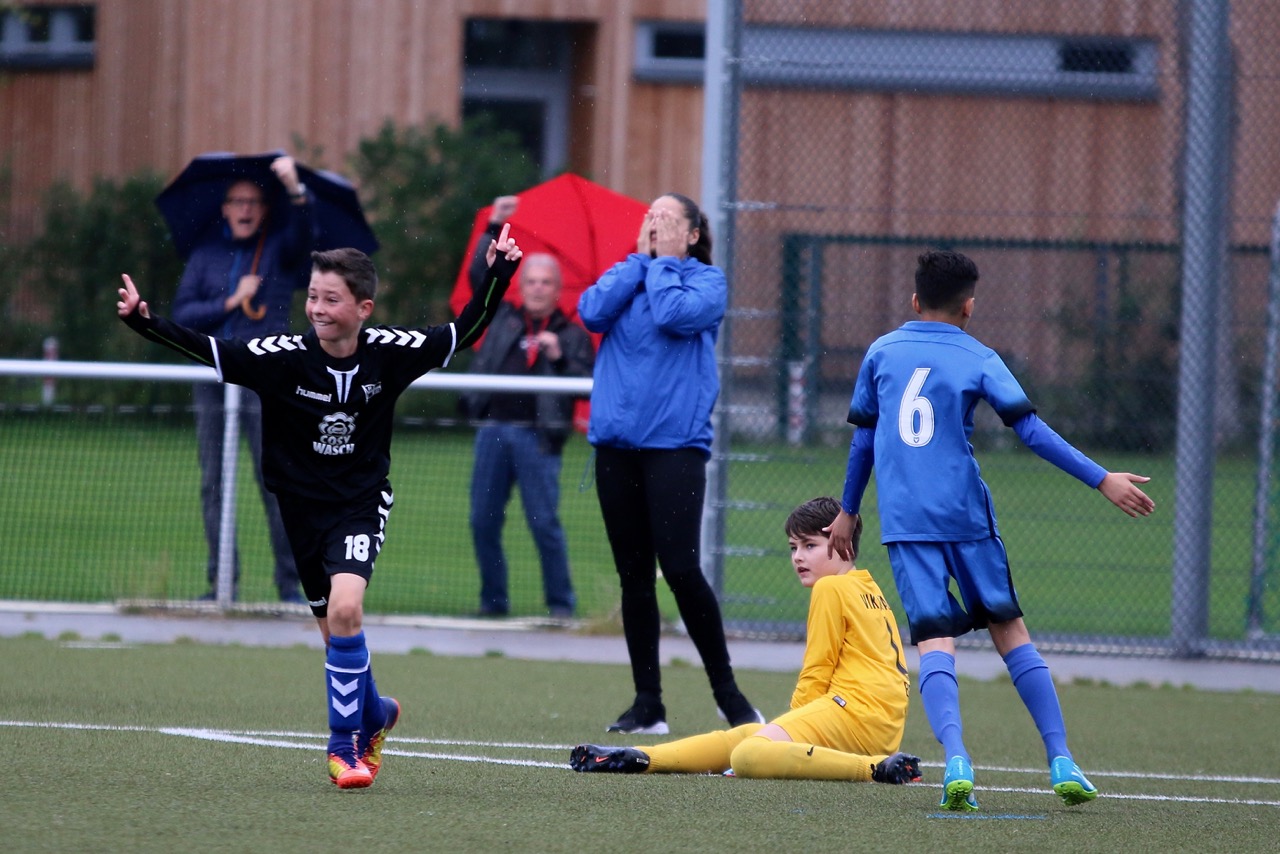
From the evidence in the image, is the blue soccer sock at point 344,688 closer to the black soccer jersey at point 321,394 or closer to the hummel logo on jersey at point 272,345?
the black soccer jersey at point 321,394

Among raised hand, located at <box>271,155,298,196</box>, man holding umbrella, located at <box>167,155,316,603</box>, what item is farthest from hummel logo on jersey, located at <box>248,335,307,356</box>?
man holding umbrella, located at <box>167,155,316,603</box>

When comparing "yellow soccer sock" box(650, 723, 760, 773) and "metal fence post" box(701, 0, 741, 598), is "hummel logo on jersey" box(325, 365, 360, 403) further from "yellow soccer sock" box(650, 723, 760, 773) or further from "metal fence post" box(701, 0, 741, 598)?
"metal fence post" box(701, 0, 741, 598)

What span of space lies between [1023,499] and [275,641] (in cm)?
447

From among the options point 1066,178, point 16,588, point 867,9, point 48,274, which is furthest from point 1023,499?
point 48,274

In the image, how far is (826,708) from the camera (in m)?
5.88

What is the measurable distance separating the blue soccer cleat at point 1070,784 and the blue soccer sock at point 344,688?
201 centimetres

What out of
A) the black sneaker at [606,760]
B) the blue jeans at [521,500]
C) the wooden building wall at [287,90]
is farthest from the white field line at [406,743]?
the wooden building wall at [287,90]

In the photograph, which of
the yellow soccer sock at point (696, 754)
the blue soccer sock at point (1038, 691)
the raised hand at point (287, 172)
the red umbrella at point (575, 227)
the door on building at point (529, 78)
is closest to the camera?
the blue soccer sock at point (1038, 691)

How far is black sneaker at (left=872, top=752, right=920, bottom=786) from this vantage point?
18.5 ft

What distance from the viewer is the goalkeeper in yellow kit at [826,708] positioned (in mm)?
5750

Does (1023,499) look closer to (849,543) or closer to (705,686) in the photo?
(705,686)

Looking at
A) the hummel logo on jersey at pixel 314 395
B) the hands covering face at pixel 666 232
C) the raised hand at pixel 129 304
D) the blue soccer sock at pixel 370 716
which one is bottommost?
the blue soccer sock at pixel 370 716

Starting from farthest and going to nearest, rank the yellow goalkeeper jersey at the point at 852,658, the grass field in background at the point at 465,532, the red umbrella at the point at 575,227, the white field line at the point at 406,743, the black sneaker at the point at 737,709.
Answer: the grass field in background at the point at 465,532
the red umbrella at the point at 575,227
the black sneaker at the point at 737,709
the white field line at the point at 406,743
the yellow goalkeeper jersey at the point at 852,658

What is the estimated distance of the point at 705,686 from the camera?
846 centimetres
